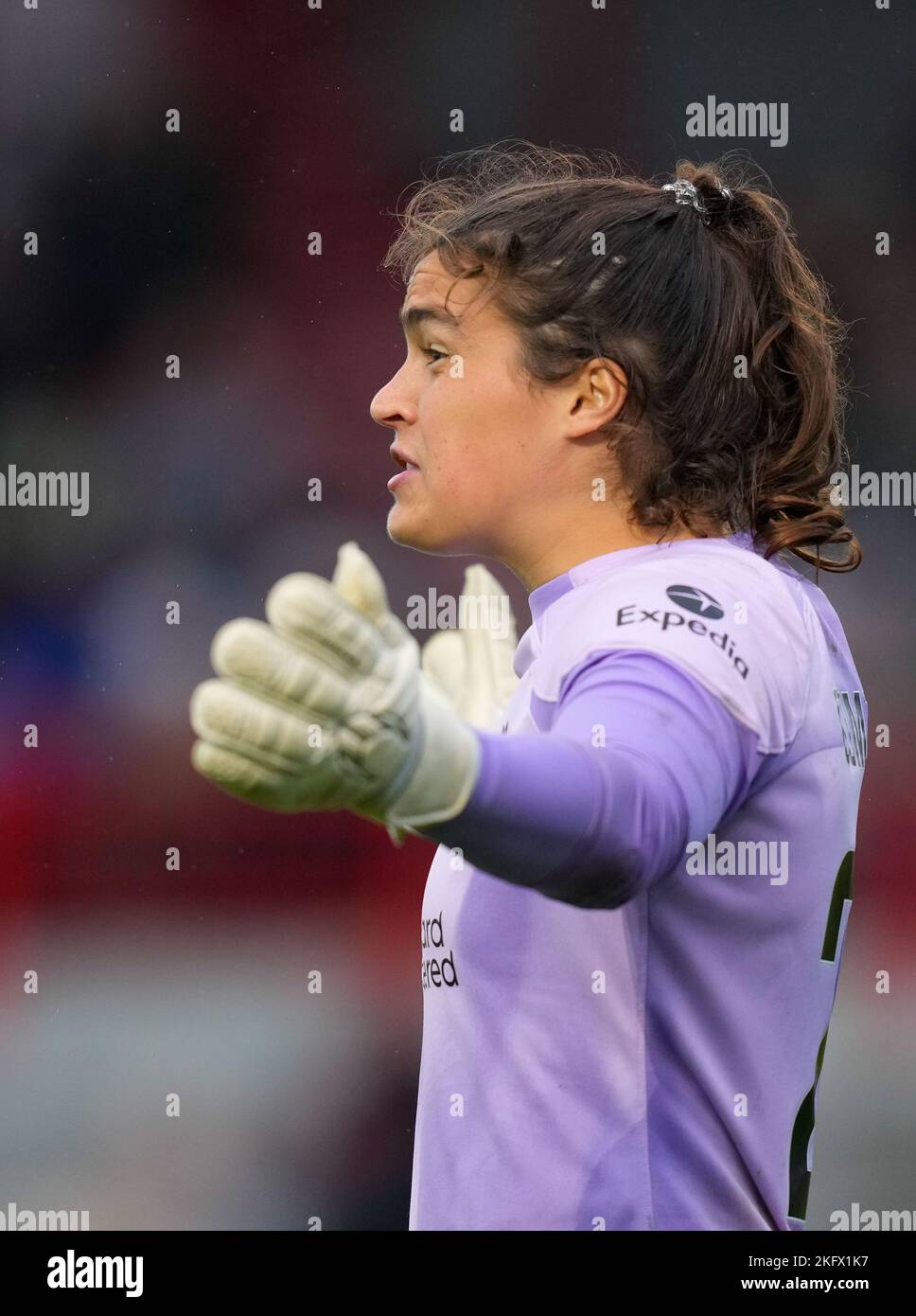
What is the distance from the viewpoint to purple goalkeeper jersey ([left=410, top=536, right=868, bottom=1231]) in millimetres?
993

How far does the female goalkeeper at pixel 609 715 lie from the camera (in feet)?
2.62

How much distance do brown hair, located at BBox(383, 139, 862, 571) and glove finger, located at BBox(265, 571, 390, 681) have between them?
43 centimetres

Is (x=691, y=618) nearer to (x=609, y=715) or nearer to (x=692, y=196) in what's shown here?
(x=609, y=715)

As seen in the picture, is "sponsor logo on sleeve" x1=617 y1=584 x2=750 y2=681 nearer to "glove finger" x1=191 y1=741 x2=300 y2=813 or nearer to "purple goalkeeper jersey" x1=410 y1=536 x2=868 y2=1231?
"purple goalkeeper jersey" x1=410 y1=536 x2=868 y2=1231

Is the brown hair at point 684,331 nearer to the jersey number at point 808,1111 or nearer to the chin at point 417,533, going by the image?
the chin at point 417,533

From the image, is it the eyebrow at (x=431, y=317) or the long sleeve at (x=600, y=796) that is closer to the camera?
the long sleeve at (x=600, y=796)

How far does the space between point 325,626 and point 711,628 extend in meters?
0.26

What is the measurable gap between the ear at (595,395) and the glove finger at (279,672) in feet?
1.59

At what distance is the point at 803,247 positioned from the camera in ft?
12.3
